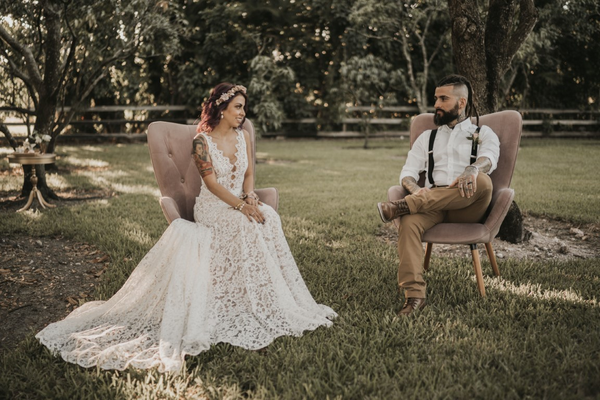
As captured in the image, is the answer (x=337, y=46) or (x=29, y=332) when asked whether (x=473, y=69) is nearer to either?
(x=29, y=332)

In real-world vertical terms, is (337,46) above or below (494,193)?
above

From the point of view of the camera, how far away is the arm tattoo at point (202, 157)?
322 centimetres

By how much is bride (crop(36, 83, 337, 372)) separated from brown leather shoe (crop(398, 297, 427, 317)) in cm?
48

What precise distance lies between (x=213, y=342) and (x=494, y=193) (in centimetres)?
224

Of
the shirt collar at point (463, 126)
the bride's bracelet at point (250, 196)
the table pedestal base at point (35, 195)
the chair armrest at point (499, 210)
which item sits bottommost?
the table pedestal base at point (35, 195)

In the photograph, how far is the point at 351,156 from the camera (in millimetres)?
11828

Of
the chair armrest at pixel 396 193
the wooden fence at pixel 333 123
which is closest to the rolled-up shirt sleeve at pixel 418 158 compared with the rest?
the chair armrest at pixel 396 193

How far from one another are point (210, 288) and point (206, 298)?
78mm

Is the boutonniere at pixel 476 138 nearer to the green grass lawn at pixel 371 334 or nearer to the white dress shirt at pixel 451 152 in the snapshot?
the white dress shirt at pixel 451 152

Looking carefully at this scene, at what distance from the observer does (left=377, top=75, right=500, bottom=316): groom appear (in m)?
3.14

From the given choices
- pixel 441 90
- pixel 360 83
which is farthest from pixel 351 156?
pixel 441 90

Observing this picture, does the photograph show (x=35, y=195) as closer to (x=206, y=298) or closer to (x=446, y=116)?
(x=206, y=298)

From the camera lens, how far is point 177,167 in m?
3.64

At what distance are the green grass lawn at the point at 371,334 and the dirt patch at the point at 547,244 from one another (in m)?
0.20
